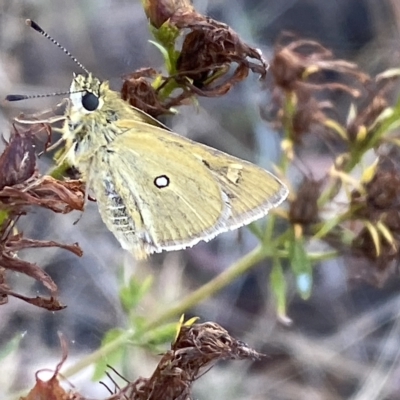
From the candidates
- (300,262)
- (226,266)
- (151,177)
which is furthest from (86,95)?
(226,266)

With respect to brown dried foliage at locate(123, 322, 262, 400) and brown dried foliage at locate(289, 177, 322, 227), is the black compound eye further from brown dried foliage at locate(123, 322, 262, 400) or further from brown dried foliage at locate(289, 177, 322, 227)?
brown dried foliage at locate(289, 177, 322, 227)

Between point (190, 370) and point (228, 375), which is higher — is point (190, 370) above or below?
above

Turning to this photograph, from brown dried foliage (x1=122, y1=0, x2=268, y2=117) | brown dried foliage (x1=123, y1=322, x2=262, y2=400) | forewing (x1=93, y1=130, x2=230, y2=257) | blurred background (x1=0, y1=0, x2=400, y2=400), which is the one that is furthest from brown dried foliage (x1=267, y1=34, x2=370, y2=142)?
blurred background (x1=0, y1=0, x2=400, y2=400)

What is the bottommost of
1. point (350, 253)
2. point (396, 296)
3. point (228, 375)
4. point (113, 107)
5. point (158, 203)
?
point (228, 375)

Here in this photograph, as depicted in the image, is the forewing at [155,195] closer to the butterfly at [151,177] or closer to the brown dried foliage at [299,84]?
the butterfly at [151,177]

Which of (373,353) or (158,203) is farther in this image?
(373,353)

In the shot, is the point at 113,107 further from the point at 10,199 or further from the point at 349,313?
the point at 349,313

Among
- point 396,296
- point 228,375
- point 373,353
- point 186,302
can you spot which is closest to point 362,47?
A: point 396,296

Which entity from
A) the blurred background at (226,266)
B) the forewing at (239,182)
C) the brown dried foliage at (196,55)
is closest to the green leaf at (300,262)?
the forewing at (239,182)
